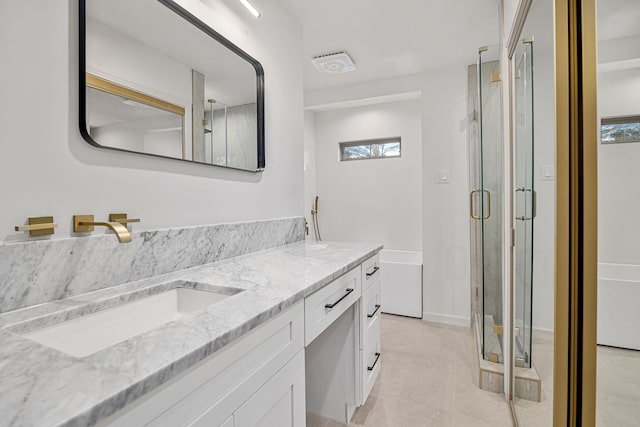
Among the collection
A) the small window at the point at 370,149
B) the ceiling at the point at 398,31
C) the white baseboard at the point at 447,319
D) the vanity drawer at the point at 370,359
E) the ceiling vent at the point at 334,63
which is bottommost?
the white baseboard at the point at 447,319

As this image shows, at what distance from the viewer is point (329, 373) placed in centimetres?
165

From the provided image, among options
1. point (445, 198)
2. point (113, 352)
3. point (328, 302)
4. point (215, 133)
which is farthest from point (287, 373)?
point (445, 198)

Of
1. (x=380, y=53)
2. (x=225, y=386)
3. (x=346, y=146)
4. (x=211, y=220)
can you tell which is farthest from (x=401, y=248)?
(x=225, y=386)

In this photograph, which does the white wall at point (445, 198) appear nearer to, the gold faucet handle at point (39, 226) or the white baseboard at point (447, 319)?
the white baseboard at point (447, 319)

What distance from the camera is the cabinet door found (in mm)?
758

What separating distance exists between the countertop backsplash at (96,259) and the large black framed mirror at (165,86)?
12.6 inches

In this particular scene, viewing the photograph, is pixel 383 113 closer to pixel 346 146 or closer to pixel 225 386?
pixel 346 146

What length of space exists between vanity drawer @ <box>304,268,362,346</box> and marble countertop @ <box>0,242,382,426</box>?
60mm

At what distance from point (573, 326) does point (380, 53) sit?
98.8 inches

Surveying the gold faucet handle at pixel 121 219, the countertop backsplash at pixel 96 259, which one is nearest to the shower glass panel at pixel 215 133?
the countertop backsplash at pixel 96 259

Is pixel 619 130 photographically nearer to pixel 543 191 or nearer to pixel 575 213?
pixel 575 213

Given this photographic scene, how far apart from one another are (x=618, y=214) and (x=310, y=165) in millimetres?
3462

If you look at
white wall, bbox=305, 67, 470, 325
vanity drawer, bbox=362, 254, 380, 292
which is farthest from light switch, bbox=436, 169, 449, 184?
vanity drawer, bbox=362, 254, 380, 292

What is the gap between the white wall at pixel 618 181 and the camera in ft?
1.98
